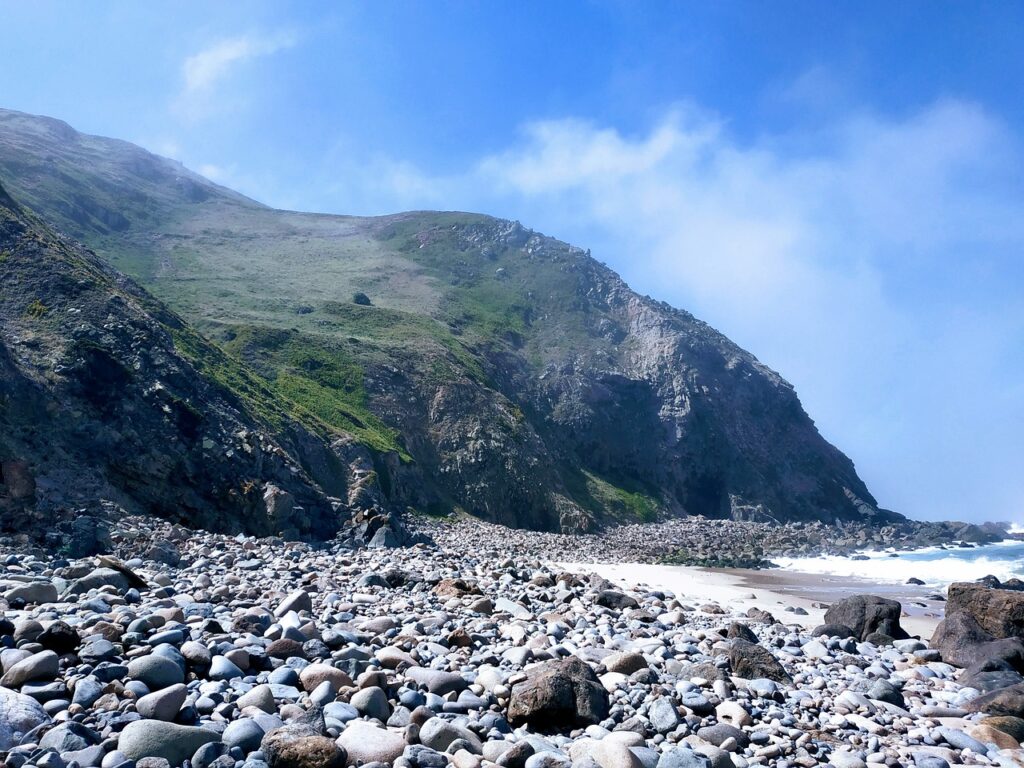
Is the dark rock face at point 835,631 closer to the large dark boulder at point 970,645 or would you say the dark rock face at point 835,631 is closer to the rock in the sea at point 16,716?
the large dark boulder at point 970,645

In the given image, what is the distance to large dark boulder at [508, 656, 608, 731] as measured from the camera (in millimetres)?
6180

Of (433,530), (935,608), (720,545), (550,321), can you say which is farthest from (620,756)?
(550,321)

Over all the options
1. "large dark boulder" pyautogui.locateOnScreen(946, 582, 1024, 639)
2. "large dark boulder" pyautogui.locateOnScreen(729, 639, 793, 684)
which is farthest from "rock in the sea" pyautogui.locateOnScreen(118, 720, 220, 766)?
"large dark boulder" pyautogui.locateOnScreen(946, 582, 1024, 639)

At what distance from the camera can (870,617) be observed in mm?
13656

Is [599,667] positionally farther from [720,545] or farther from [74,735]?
[720,545]

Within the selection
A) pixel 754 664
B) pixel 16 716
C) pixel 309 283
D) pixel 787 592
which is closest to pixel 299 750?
pixel 16 716

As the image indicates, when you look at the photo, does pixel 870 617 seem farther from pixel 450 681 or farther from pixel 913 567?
pixel 913 567

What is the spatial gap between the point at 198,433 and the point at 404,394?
27.5 meters

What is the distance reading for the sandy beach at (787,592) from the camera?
1741 cm

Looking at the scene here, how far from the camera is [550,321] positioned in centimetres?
8606

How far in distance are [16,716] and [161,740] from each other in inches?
42.4

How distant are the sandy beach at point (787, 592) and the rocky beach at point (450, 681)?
4.52 m

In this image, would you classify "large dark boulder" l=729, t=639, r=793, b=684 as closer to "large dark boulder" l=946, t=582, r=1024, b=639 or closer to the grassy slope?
"large dark boulder" l=946, t=582, r=1024, b=639

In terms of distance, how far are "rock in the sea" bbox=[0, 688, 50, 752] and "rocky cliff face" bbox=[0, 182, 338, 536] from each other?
40.0 feet
